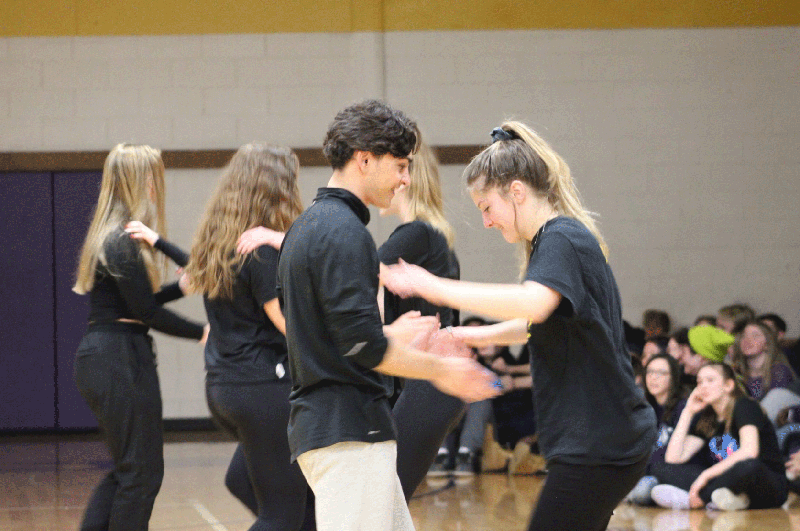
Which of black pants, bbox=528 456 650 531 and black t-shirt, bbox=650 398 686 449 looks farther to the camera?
black t-shirt, bbox=650 398 686 449

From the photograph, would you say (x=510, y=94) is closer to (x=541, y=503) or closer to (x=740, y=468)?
(x=740, y=468)

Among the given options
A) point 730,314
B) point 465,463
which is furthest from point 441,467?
point 730,314

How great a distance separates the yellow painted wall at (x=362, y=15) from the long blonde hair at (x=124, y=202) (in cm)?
535

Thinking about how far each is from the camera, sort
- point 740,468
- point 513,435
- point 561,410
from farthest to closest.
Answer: point 513,435 < point 740,468 < point 561,410

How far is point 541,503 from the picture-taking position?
2150 mm

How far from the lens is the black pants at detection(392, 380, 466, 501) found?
3.06 metres

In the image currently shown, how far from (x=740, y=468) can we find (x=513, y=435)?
6.69 ft

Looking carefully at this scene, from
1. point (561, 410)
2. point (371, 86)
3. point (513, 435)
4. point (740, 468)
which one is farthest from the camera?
point (371, 86)

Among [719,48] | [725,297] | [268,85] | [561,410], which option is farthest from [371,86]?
[561,410]

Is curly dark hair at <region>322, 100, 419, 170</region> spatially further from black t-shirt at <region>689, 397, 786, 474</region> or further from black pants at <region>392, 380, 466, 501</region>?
black t-shirt at <region>689, 397, 786, 474</region>

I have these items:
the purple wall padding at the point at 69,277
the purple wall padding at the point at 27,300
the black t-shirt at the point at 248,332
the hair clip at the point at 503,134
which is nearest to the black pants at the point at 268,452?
the black t-shirt at the point at 248,332

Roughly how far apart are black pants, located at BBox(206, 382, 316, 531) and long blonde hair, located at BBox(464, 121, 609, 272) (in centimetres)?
107

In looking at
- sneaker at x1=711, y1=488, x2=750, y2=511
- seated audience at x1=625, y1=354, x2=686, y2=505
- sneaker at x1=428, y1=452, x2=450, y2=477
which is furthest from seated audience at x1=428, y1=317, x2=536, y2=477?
sneaker at x1=711, y1=488, x2=750, y2=511

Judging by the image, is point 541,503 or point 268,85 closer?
point 541,503
